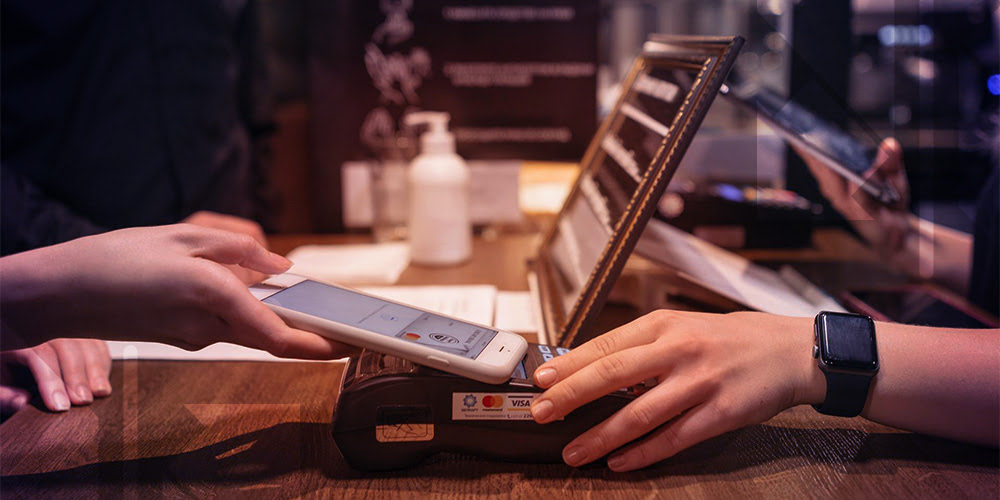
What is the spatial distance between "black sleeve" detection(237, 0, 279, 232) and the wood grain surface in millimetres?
1125

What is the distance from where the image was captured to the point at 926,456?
615mm

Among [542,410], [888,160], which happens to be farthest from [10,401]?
[888,160]

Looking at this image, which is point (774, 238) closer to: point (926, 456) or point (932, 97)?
point (926, 456)

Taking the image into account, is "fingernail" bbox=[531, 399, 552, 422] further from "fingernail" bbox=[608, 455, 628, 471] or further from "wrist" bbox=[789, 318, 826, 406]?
"wrist" bbox=[789, 318, 826, 406]


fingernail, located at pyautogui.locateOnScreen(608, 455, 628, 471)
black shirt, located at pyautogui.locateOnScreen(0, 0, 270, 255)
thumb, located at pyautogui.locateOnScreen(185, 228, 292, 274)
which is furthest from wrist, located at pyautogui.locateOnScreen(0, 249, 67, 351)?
black shirt, located at pyautogui.locateOnScreen(0, 0, 270, 255)

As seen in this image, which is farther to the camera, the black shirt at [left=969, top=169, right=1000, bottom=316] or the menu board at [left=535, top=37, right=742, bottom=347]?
the black shirt at [left=969, top=169, right=1000, bottom=316]

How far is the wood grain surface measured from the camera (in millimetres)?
562

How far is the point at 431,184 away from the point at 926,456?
2.78 feet

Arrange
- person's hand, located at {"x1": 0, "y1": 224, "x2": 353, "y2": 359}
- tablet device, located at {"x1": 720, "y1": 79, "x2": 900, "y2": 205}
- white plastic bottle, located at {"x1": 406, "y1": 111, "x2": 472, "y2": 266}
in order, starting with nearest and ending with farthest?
person's hand, located at {"x1": 0, "y1": 224, "x2": 353, "y2": 359} → tablet device, located at {"x1": 720, "y1": 79, "x2": 900, "y2": 205} → white plastic bottle, located at {"x1": 406, "y1": 111, "x2": 472, "y2": 266}

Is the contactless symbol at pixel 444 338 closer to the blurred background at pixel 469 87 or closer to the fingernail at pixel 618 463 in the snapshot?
the fingernail at pixel 618 463

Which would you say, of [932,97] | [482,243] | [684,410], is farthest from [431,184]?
[932,97]

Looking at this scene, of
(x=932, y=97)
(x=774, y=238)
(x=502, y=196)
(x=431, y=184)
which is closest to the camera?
(x=431, y=184)

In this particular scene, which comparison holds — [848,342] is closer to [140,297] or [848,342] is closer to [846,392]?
[846,392]

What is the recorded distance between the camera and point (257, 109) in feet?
5.70
